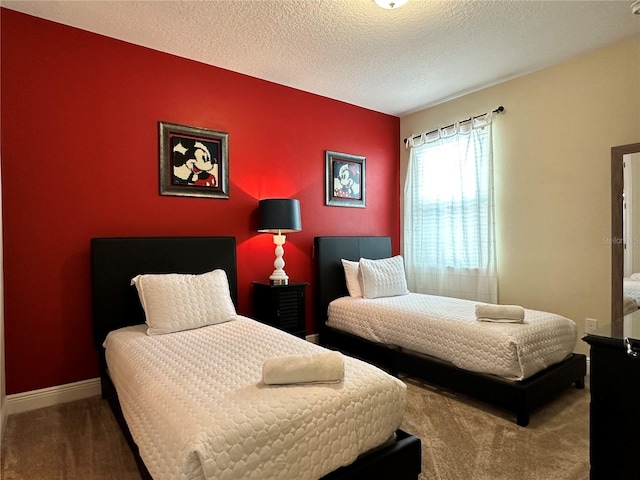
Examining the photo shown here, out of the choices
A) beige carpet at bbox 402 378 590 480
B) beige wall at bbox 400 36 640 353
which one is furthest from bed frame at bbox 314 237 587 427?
beige wall at bbox 400 36 640 353

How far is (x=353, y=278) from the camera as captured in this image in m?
3.74

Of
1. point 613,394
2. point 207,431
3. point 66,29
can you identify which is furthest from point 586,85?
point 66,29

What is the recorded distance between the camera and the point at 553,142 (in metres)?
3.27

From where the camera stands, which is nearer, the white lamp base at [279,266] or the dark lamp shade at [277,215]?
the dark lamp shade at [277,215]

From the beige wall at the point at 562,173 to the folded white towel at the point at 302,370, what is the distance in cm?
262

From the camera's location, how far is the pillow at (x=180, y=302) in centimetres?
240

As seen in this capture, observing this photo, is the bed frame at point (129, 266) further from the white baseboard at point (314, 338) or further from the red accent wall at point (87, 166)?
the white baseboard at point (314, 338)

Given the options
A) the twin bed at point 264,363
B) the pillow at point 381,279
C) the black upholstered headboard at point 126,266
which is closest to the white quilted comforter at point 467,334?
the twin bed at point 264,363

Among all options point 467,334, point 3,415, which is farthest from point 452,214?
point 3,415

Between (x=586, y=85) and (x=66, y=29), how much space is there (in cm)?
400

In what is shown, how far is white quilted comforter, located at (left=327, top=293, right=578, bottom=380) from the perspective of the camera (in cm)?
231

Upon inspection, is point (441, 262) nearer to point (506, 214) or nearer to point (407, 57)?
point (506, 214)

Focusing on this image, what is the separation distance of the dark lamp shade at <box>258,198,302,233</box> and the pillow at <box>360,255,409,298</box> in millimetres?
880

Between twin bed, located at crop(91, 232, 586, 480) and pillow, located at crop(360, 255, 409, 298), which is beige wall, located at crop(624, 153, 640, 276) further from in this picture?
pillow, located at crop(360, 255, 409, 298)
